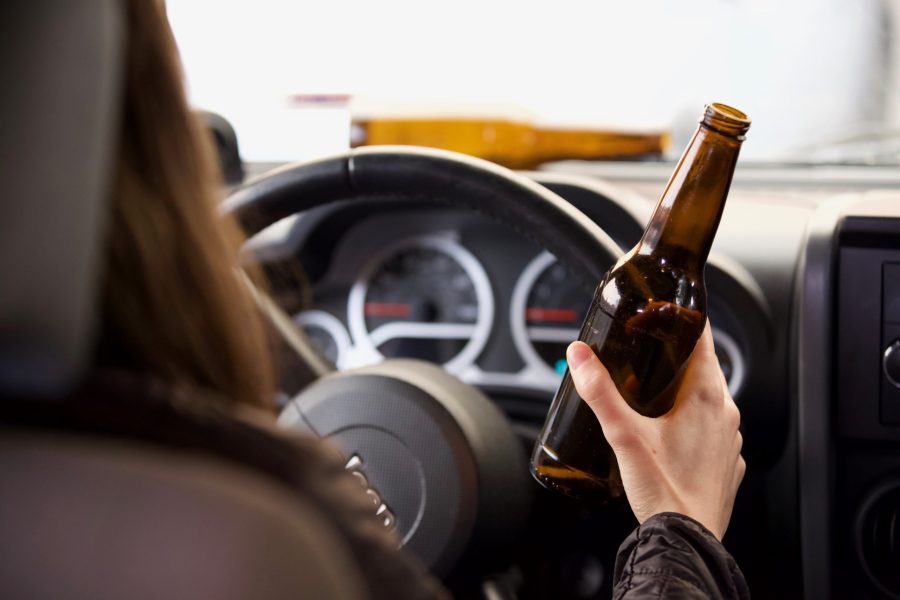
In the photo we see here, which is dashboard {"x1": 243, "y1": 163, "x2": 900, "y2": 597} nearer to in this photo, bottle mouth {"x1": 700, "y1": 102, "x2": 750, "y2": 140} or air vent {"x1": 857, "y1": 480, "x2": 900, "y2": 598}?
air vent {"x1": 857, "y1": 480, "x2": 900, "y2": 598}

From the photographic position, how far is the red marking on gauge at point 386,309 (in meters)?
1.56

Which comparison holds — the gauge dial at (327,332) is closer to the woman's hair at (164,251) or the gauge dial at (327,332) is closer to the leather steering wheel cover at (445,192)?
the leather steering wheel cover at (445,192)

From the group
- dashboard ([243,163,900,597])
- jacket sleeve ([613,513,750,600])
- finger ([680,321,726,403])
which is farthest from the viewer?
dashboard ([243,163,900,597])

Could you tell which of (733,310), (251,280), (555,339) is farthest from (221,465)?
(555,339)

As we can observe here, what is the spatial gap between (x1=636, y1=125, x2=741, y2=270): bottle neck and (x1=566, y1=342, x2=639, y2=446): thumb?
125 millimetres

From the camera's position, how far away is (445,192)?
0.93m

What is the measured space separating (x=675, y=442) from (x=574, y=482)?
4.1 inches

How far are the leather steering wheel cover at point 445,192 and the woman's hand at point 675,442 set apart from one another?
125 mm

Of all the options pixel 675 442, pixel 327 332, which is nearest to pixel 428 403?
pixel 675 442

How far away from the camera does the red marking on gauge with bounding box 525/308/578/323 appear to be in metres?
1.45

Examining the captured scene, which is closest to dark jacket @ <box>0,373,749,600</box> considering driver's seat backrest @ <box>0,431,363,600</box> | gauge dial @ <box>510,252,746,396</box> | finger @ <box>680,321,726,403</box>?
driver's seat backrest @ <box>0,431,363,600</box>

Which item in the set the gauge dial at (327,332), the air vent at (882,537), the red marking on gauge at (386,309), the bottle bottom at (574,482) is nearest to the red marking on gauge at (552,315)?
the red marking on gauge at (386,309)

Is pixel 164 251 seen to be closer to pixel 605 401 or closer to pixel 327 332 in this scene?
pixel 605 401

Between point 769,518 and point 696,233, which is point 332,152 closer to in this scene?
point 696,233
